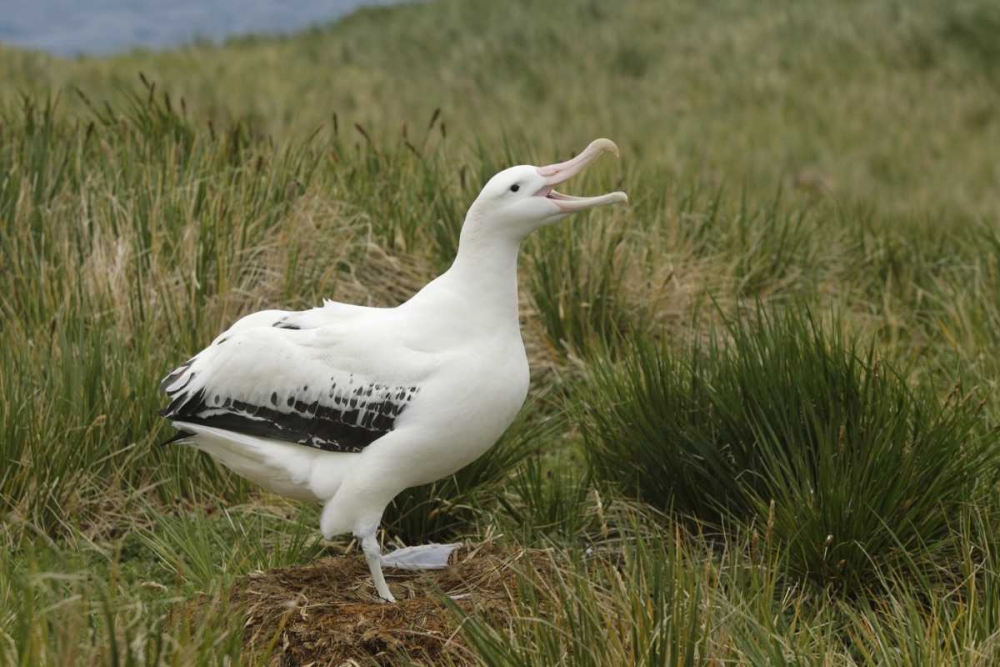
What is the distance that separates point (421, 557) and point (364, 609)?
0.42 meters

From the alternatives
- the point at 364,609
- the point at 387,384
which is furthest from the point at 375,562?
the point at 387,384

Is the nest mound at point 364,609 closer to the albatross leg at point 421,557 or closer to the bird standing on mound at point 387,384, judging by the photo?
the albatross leg at point 421,557

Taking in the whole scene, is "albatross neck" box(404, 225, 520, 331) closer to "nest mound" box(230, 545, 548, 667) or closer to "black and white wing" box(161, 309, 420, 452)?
"black and white wing" box(161, 309, 420, 452)

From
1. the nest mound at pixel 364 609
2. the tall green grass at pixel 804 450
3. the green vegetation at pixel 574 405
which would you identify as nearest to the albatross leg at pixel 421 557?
the nest mound at pixel 364 609

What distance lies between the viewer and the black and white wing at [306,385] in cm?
314

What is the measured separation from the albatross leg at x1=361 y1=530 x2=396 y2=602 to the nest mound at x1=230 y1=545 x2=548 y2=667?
0.11 ft

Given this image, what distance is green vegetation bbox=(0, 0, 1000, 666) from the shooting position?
9.34 ft

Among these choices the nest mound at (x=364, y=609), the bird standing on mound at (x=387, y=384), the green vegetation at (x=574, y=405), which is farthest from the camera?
the bird standing on mound at (x=387, y=384)

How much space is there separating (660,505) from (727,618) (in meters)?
1.10

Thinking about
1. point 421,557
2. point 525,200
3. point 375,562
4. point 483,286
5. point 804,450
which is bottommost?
point 421,557

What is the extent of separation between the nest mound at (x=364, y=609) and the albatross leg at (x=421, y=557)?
0.10ft

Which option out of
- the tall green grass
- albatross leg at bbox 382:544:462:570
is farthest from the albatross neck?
the tall green grass

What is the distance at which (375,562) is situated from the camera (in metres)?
3.20

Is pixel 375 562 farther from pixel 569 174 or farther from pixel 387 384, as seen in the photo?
pixel 569 174
